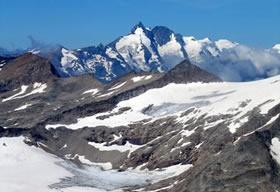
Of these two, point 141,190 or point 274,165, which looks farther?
point 141,190

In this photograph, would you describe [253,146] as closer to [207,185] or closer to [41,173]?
[207,185]

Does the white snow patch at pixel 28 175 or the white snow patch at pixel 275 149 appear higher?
the white snow patch at pixel 275 149

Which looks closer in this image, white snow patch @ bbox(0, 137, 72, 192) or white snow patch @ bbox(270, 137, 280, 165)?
white snow patch @ bbox(270, 137, 280, 165)

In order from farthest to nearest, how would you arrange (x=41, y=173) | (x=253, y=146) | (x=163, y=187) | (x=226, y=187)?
(x=41, y=173) → (x=163, y=187) → (x=253, y=146) → (x=226, y=187)

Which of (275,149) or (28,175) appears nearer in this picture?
(275,149)

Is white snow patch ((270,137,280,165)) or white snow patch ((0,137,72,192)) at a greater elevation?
white snow patch ((270,137,280,165))

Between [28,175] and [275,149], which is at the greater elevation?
[275,149]

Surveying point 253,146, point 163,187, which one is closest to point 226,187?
point 253,146

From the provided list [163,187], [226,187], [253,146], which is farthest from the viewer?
[163,187]

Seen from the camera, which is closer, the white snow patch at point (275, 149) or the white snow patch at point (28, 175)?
the white snow patch at point (275, 149)
